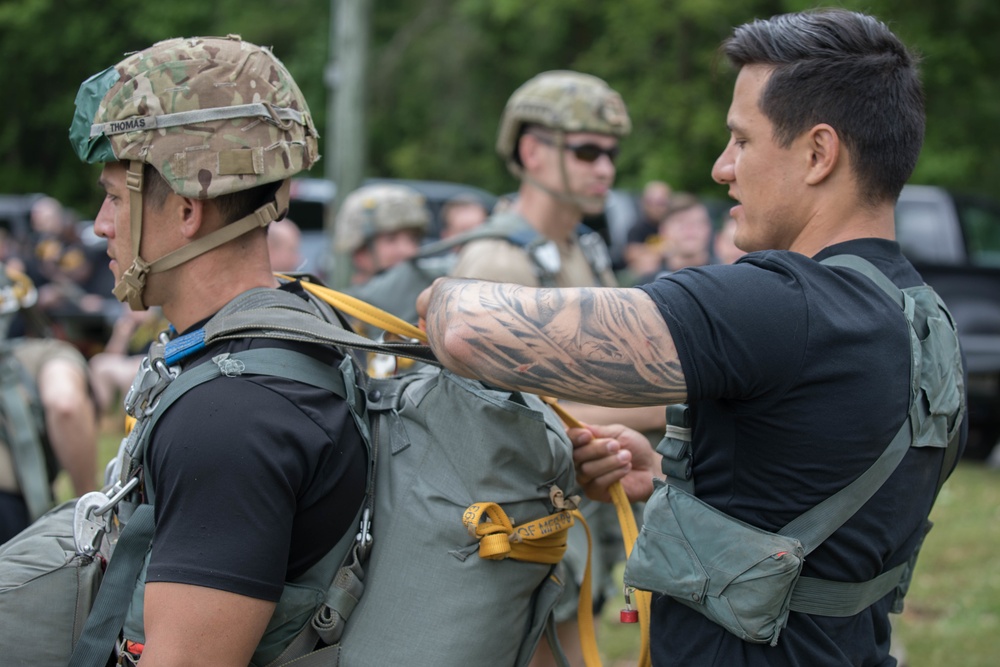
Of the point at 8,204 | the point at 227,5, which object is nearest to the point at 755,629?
the point at 8,204

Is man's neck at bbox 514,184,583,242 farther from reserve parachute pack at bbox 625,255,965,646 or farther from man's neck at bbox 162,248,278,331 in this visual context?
reserve parachute pack at bbox 625,255,965,646

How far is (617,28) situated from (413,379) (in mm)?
15230

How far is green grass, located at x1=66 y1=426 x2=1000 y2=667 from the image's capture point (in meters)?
5.58

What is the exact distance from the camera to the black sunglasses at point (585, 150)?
4.93 meters

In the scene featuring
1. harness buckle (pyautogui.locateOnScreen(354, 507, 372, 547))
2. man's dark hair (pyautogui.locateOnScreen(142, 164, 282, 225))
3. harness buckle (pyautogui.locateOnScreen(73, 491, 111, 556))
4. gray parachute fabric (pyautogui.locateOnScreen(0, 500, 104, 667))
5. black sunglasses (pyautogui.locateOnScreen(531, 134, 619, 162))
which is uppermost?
man's dark hair (pyautogui.locateOnScreen(142, 164, 282, 225))

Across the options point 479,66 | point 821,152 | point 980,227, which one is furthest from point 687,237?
point 479,66

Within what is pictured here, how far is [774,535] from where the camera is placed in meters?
2.02

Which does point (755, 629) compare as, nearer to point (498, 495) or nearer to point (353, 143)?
point (498, 495)

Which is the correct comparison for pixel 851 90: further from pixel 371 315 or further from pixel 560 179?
pixel 560 179

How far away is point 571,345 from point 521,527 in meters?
0.52

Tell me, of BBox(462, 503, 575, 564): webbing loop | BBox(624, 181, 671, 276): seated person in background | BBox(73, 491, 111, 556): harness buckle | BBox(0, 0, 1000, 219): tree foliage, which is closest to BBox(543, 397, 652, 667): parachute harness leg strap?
BBox(462, 503, 575, 564): webbing loop

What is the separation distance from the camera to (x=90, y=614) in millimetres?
2189

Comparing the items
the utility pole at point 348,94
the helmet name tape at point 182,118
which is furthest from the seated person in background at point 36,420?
the utility pole at point 348,94

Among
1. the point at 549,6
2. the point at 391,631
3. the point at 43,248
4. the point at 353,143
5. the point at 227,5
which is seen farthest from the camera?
the point at 227,5
